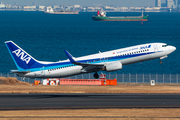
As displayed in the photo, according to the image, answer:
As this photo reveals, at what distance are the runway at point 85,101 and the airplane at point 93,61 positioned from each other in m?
9.03

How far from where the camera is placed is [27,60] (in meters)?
77.8

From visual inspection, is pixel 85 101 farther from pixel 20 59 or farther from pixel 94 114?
pixel 20 59

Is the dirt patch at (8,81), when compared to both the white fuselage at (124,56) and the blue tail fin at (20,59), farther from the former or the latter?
the white fuselage at (124,56)

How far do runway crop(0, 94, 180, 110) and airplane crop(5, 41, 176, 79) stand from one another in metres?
9.03

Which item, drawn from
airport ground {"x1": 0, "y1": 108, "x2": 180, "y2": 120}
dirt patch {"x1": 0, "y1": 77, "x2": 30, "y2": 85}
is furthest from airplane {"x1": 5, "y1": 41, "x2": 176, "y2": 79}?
airport ground {"x1": 0, "y1": 108, "x2": 180, "y2": 120}

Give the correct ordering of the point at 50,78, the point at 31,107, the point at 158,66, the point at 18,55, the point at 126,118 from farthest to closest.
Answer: the point at 158,66, the point at 50,78, the point at 18,55, the point at 31,107, the point at 126,118

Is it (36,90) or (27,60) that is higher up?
(27,60)

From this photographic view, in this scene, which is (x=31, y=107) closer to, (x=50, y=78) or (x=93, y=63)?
(x=93, y=63)

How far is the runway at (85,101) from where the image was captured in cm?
5344

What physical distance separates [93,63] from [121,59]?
6.39 meters

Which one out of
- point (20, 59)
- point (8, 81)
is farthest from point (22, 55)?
point (8, 81)

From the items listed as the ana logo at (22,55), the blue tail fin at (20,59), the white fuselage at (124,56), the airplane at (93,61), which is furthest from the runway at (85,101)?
the ana logo at (22,55)

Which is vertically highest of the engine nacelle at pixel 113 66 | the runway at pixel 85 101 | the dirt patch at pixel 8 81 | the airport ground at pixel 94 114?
the engine nacelle at pixel 113 66

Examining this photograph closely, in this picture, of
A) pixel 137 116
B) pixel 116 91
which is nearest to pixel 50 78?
pixel 116 91
